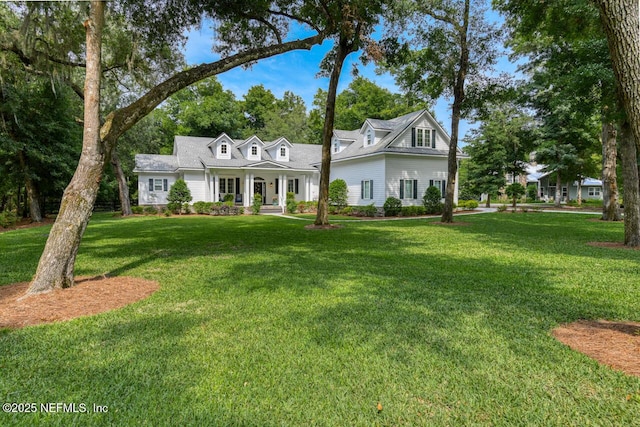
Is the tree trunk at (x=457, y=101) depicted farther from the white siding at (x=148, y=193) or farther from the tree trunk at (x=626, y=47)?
the white siding at (x=148, y=193)

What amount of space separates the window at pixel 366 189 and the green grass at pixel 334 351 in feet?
53.1

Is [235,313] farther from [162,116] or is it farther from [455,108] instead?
[162,116]

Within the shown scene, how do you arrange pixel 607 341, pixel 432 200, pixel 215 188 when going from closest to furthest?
1. pixel 607 341
2. pixel 432 200
3. pixel 215 188

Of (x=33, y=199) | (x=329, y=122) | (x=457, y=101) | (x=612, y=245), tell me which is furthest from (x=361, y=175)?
(x=33, y=199)

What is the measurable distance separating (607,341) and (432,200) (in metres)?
19.3

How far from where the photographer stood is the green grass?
2436 mm

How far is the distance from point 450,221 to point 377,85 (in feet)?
102

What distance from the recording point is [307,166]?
→ 94.6ft

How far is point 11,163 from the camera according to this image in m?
17.8

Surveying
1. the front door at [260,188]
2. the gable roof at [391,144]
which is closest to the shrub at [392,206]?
the gable roof at [391,144]

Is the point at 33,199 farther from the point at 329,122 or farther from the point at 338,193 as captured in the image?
the point at 338,193

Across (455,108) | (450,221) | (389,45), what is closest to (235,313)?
(389,45)

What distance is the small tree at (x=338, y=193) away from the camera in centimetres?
2386

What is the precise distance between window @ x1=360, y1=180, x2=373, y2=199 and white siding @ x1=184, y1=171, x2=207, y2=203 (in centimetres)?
1224
